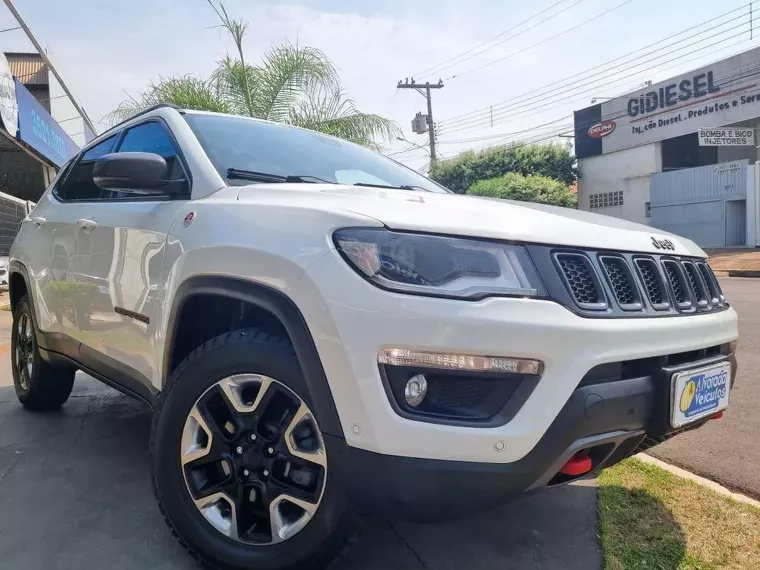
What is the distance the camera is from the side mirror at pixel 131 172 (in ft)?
7.88

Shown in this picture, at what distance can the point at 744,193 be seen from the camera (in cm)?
2292

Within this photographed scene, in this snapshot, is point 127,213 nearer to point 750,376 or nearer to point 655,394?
point 655,394

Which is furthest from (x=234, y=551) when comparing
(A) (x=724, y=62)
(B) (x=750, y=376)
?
(A) (x=724, y=62)

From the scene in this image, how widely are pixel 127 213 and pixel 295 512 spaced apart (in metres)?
1.59

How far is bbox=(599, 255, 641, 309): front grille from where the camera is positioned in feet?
6.50

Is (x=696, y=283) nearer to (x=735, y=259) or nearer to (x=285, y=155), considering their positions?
(x=285, y=155)

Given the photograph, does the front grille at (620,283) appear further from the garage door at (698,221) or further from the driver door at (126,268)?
the garage door at (698,221)

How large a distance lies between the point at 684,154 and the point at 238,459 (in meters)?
31.0

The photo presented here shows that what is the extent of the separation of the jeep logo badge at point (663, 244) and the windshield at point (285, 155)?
122 centimetres

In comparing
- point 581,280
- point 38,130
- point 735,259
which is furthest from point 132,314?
point 735,259

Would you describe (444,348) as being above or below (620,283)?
below

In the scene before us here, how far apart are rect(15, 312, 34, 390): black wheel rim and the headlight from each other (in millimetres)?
3132

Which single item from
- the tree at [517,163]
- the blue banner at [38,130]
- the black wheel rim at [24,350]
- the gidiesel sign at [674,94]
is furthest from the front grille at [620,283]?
the tree at [517,163]

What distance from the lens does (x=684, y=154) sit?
28938 millimetres
